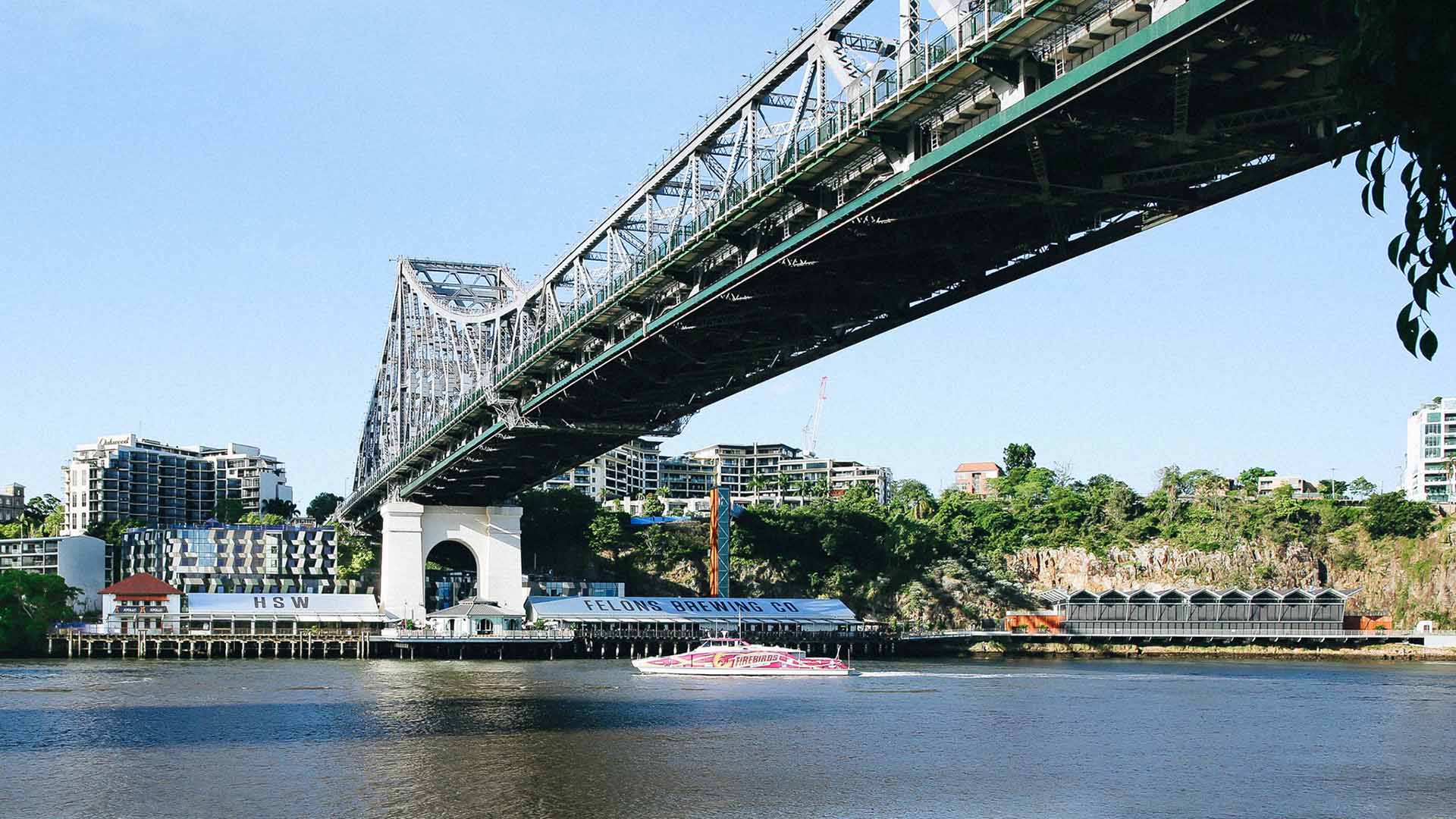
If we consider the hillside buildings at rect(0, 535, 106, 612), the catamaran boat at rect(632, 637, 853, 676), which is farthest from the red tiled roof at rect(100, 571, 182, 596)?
the catamaran boat at rect(632, 637, 853, 676)

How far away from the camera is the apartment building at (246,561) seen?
129 m

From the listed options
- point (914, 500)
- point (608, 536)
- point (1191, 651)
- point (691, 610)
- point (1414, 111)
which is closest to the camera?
point (1414, 111)

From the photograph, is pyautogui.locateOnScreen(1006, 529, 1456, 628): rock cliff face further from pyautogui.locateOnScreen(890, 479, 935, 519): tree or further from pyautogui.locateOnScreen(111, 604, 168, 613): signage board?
pyautogui.locateOnScreen(111, 604, 168, 613): signage board

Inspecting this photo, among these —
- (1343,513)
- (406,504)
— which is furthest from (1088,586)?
(406,504)

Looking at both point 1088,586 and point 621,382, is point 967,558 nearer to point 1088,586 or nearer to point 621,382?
point 1088,586

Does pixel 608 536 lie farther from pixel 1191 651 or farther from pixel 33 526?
pixel 33 526

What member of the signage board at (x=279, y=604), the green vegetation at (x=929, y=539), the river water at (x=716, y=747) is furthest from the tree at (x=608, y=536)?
the river water at (x=716, y=747)

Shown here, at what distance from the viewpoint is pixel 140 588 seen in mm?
113125

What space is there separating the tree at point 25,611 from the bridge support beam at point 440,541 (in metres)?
23.5

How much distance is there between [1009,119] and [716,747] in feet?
74.7

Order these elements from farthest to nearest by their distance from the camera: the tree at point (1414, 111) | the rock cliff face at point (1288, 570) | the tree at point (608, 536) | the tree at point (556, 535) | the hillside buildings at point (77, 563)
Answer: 1. the tree at point (556, 535)
2. the hillside buildings at point (77, 563)
3. the tree at point (608, 536)
4. the rock cliff face at point (1288, 570)
5. the tree at point (1414, 111)

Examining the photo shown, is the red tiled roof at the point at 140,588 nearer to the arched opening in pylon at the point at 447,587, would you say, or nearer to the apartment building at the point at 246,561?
the apartment building at the point at 246,561

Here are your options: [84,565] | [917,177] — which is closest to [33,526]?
[84,565]

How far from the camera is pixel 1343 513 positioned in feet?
446
